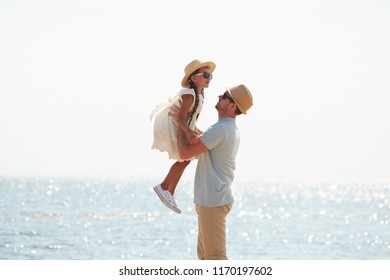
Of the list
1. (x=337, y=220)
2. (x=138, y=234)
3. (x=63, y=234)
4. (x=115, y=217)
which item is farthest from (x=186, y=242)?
(x=337, y=220)

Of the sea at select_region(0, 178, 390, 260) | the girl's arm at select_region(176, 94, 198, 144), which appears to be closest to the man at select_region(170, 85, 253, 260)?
the girl's arm at select_region(176, 94, 198, 144)

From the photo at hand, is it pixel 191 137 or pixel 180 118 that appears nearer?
pixel 191 137

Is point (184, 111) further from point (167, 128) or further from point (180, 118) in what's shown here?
point (167, 128)

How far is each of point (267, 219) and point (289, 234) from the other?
9004mm

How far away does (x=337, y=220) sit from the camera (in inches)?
1843

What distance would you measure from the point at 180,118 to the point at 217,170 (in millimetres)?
510

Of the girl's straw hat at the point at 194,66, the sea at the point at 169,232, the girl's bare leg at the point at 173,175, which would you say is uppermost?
the sea at the point at 169,232

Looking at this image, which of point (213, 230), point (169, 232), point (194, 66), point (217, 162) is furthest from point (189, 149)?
point (169, 232)

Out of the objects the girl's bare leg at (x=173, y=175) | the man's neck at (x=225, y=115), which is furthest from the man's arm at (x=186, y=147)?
the girl's bare leg at (x=173, y=175)

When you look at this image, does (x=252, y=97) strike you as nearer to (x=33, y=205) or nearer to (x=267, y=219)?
(x=267, y=219)

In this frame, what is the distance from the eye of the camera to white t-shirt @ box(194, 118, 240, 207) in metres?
6.12

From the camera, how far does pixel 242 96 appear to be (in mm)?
6074

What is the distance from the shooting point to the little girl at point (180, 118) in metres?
6.43

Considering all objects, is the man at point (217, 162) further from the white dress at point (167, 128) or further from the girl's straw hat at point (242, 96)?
the white dress at point (167, 128)
